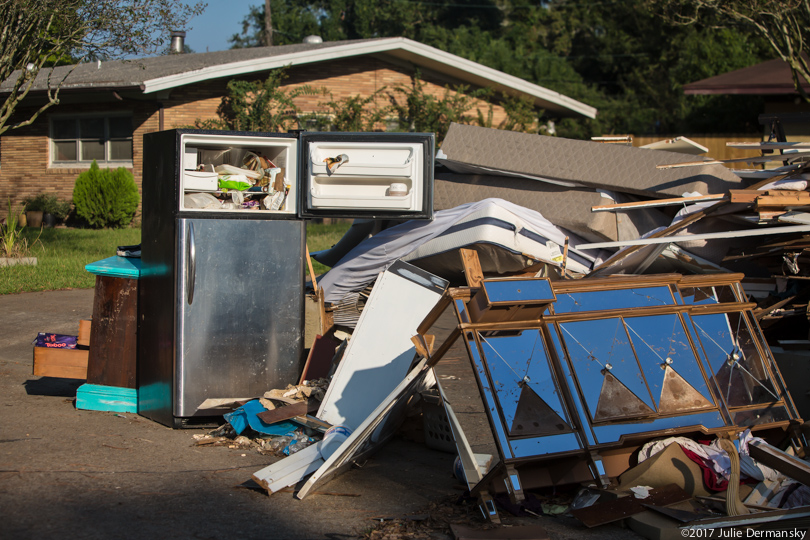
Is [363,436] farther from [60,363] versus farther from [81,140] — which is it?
[81,140]

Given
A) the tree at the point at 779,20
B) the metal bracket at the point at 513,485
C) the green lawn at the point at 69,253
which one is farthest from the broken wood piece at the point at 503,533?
the tree at the point at 779,20

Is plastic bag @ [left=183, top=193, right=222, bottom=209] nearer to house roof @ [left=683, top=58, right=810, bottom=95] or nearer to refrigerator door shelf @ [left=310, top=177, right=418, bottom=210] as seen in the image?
refrigerator door shelf @ [left=310, top=177, right=418, bottom=210]

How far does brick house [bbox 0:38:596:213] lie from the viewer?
15.8 m

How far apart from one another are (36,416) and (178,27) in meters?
9.10

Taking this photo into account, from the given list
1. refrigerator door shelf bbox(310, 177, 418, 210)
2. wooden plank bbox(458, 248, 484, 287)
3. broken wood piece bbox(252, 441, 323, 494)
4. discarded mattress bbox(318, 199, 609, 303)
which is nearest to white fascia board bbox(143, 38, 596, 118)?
discarded mattress bbox(318, 199, 609, 303)

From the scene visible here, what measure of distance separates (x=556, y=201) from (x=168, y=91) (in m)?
11.6

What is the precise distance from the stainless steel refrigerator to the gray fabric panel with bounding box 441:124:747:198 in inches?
68.8

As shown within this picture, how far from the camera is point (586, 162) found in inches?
267

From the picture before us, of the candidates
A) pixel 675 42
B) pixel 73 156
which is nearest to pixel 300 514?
pixel 73 156

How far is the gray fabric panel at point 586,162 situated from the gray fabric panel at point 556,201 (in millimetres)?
157

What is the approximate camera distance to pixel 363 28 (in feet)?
127

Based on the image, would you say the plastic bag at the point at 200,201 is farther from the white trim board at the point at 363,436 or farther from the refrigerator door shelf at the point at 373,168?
the white trim board at the point at 363,436

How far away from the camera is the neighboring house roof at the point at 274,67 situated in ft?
49.6

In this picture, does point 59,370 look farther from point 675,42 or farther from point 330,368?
point 675,42
